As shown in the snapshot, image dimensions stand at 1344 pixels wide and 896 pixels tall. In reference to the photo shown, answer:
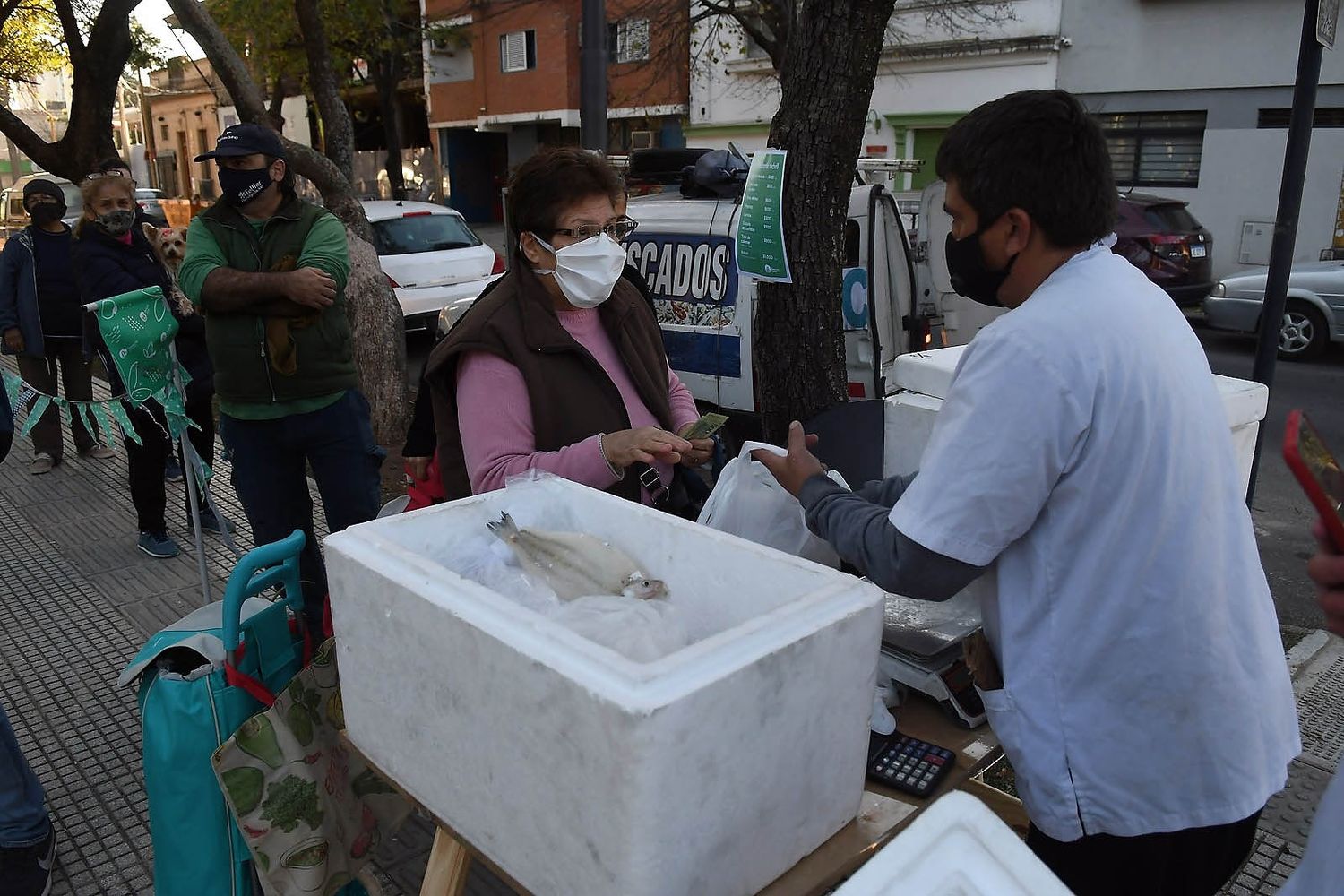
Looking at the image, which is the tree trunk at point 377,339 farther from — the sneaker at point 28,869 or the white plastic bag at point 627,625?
the white plastic bag at point 627,625

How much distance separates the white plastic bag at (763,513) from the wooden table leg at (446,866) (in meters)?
0.70

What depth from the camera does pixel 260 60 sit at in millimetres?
19672

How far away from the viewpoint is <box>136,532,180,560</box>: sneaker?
4.92 meters

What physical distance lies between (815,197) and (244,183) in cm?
205

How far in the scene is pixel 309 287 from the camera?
314 centimetres

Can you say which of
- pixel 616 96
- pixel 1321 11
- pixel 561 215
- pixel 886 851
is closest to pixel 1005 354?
pixel 886 851

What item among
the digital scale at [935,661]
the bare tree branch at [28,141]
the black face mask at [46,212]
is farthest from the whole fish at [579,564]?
the bare tree branch at [28,141]

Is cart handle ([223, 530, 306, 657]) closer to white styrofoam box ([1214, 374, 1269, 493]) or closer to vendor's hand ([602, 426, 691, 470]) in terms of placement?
vendor's hand ([602, 426, 691, 470])

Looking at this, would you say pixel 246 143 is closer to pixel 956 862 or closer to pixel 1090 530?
pixel 1090 530

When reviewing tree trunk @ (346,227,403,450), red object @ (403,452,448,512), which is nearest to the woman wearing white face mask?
red object @ (403,452,448,512)

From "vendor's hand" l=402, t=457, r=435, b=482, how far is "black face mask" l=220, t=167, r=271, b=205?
1.22 meters

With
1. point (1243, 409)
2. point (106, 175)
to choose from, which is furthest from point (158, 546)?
point (1243, 409)

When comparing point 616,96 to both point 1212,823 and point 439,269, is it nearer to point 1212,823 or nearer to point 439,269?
point 439,269

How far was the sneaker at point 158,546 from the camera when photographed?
4918 mm
